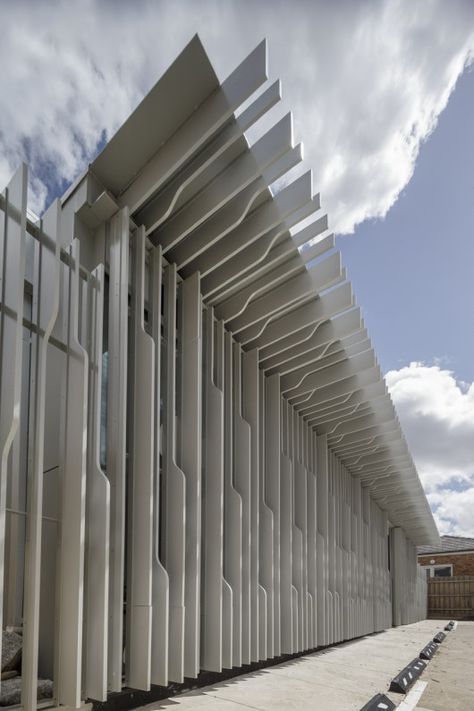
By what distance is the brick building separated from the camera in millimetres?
36594

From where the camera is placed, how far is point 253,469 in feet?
31.3

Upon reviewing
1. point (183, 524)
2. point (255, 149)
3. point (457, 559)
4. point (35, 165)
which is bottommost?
point (457, 559)

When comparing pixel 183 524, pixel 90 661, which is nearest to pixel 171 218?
pixel 183 524

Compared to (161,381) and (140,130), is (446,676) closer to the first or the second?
(161,381)

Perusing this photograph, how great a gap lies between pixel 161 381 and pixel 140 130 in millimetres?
2913

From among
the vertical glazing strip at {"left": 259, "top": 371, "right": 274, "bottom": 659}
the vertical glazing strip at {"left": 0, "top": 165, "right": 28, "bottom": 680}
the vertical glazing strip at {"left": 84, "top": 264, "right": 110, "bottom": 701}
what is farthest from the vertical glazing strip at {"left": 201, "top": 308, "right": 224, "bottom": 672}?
the vertical glazing strip at {"left": 0, "top": 165, "right": 28, "bottom": 680}

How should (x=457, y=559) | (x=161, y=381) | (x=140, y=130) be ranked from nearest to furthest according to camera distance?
1. (x=140, y=130)
2. (x=161, y=381)
3. (x=457, y=559)

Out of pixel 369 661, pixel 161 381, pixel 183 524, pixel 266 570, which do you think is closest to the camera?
pixel 183 524

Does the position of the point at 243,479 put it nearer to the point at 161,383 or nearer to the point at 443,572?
the point at 161,383

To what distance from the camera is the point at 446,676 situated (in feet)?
32.1

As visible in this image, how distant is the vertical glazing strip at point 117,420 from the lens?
19.0ft

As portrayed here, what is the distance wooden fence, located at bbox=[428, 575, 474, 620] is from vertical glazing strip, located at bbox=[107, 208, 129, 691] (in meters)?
33.7

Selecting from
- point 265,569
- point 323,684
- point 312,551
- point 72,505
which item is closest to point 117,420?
point 72,505

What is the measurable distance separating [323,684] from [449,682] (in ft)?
6.73
